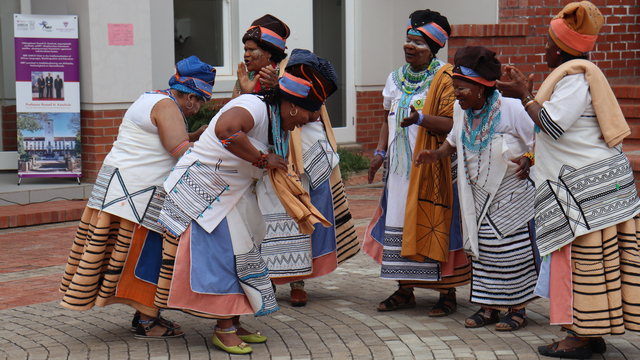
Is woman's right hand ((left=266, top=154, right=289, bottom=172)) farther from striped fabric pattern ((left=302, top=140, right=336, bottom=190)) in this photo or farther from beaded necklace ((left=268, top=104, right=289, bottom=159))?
striped fabric pattern ((left=302, top=140, right=336, bottom=190))

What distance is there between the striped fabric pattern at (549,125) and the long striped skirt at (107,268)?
94.4 inches

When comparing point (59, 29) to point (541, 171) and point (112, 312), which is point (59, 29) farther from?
point (541, 171)

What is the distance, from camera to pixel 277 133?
455cm

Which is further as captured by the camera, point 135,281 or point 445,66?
point 445,66

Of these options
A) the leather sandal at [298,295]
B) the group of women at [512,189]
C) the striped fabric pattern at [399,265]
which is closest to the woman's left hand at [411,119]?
the group of women at [512,189]

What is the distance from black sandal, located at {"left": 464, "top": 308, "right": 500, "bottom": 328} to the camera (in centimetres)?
525

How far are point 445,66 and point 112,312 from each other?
2908 millimetres

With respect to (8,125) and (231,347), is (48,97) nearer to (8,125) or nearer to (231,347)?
(8,125)

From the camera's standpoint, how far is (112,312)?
18.8ft

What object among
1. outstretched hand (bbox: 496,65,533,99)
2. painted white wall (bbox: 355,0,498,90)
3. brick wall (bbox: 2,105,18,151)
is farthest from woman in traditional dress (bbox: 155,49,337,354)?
painted white wall (bbox: 355,0,498,90)

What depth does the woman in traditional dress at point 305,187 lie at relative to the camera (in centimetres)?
571

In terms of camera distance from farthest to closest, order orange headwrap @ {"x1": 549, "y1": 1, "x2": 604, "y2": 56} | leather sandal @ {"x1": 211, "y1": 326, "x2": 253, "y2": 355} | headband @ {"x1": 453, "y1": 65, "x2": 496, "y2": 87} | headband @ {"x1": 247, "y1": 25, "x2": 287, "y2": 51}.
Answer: headband @ {"x1": 247, "y1": 25, "x2": 287, "y2": 51}, headband @ {"x1": 453, "y1": 65, "x2": 496, "y2": 87}, leather sandal @ {"x1": 211, "y1": 326, "x2": 253, "y2": 355}, orange headwrap @ {"x1": 549, "y1": 1, "x2": 604, "y2": 56}

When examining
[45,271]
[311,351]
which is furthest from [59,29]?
[311,351]

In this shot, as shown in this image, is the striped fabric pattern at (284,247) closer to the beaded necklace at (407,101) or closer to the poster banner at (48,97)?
the beaded necklace at (407,101)
